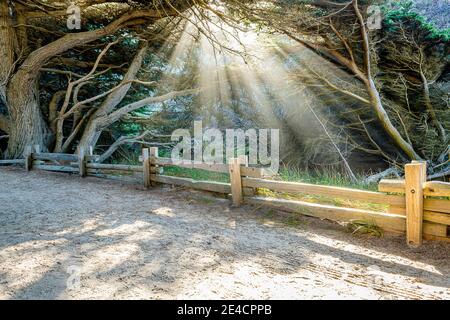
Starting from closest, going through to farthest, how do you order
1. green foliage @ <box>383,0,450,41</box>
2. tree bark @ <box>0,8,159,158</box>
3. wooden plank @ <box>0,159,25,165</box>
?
green foliage @ <box>383,0,450,41</box>
tree bark @ <box>0,8,159,158</box>
wooden plank @ <box>0,159,25,165</box>

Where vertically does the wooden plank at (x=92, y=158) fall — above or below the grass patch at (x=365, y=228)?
above

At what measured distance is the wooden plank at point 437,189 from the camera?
3.63 metres

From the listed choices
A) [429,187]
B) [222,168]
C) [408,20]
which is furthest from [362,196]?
[408,20]

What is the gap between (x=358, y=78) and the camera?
927 cm

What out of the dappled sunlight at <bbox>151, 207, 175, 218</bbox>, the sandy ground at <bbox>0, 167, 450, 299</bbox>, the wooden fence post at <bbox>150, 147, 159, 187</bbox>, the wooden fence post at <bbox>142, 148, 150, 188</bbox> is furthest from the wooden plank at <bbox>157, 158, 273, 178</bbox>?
the dappled sunlight at <bbox>151, 207, 175, 218</bbox>

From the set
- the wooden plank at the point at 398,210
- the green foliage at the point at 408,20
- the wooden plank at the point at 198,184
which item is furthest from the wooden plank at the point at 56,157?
the green foliage at the point at 408,20

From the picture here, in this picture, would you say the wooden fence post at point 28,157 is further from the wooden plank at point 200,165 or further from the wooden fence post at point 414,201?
the wooden fence post at point 414,201

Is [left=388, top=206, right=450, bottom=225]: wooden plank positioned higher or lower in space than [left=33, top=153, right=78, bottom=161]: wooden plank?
lower

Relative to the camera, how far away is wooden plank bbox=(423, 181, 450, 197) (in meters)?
3.63

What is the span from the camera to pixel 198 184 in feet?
21.9

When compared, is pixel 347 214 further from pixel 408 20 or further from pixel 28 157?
pixel 28 157

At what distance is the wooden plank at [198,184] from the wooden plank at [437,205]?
3.28 metres

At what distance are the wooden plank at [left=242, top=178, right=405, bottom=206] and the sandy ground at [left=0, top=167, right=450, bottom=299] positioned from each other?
46 cm

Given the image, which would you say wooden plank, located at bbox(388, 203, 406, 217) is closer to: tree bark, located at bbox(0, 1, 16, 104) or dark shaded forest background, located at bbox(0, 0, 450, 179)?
dark shaded forest background, located at bbox(0, 0, 450, 179)
